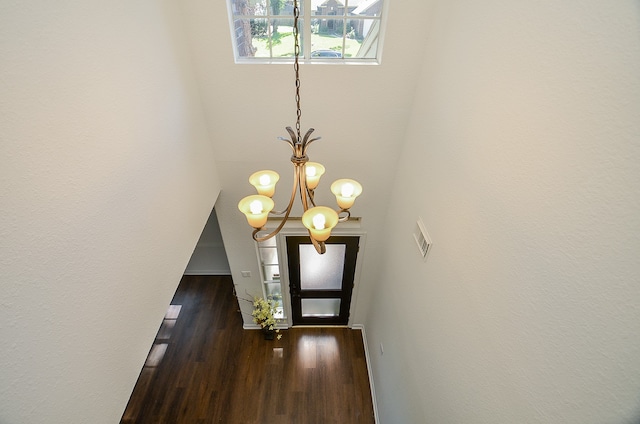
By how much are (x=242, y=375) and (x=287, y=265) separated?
166 centimetres

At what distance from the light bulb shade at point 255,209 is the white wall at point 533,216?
1.13 meters

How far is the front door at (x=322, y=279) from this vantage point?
3887 mm

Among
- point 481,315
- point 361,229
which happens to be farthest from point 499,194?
point 361,229

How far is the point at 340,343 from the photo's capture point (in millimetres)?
4523

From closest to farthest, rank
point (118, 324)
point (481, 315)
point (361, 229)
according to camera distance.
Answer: point (481, 315), point (118, 324), point (361, 229)

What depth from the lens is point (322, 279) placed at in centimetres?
429

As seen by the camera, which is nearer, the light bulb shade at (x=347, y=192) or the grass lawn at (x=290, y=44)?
the light bulb shade at (x=347, y=192)

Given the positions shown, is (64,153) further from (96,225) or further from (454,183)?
(454,183)

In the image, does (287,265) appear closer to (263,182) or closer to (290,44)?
(263,182)

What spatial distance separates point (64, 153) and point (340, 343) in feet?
13.8

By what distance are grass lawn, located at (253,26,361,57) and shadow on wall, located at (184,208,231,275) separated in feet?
10.2

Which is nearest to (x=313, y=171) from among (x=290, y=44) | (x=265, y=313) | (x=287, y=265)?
(x=290, y=44)

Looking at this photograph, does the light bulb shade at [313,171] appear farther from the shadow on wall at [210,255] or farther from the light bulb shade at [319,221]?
the shadow on wall at [210,255]

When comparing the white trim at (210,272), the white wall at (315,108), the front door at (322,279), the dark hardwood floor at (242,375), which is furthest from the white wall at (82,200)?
the white trim at (210,272)
